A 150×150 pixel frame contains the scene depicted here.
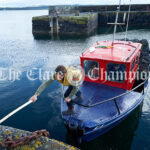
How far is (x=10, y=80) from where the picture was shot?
12164 millimetres

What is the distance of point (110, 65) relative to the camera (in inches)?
270

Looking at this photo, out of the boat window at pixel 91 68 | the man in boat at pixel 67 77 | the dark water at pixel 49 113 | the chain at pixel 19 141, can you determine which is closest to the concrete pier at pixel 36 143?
the chain at pixel 19 141

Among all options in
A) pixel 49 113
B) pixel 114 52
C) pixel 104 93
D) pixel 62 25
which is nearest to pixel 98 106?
pixel 104 93

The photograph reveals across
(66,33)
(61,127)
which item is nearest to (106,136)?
(61,127)

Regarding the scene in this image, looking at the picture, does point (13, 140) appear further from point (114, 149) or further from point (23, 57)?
point (23, 57)

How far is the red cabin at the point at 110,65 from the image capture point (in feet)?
22.0

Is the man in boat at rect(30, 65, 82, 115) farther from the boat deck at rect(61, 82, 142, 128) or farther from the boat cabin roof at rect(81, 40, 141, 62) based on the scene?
the boat cabin roof at rect(81, 40, 141, 62)

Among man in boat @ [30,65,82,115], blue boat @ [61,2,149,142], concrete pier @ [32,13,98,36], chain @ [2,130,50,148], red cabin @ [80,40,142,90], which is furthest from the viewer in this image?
concrete pier @ [32,13,98,36]

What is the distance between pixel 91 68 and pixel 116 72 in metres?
1.18

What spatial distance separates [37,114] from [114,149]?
4.37 m

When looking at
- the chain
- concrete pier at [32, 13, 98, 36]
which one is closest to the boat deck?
the chain

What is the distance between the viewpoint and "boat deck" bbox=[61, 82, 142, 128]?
18.8ft

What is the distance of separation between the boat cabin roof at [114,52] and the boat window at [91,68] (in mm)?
296

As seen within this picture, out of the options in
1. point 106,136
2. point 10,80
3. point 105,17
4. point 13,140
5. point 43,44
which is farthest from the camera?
point 105,17
